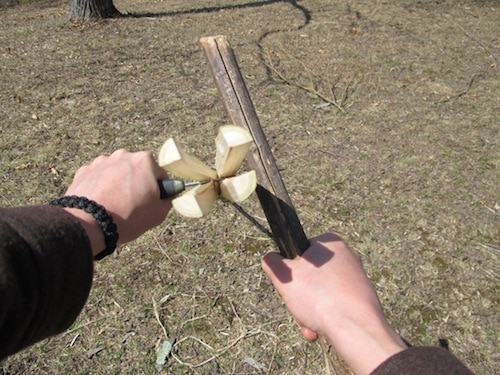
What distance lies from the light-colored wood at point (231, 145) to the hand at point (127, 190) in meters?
0.20

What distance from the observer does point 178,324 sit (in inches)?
95.0

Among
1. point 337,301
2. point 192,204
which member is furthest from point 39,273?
point 337,301

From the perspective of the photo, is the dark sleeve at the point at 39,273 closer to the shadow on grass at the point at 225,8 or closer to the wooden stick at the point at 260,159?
the wooden stick at the point at 260,159

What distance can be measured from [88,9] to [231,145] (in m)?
5.32

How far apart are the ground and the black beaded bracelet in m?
1.02

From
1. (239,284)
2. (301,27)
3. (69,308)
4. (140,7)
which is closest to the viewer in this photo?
(69,308)

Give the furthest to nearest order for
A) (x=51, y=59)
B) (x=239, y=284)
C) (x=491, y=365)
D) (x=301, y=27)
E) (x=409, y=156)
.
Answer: (x=301, y=27)
(x=51, y=59)
(x=409, y=156)
(x=239, y=284)
(x=491, y=365)

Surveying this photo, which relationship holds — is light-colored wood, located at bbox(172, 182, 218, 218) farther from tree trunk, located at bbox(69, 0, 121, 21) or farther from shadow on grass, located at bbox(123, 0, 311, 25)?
Result: tree trunk, located at bbox(69, 0, 121, 21)

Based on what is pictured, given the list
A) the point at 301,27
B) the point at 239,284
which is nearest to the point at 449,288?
the point at 239,284

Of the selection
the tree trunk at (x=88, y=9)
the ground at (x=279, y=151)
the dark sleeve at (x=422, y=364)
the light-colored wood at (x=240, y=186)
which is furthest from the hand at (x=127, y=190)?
the tree trunk at (x=88, y=9)

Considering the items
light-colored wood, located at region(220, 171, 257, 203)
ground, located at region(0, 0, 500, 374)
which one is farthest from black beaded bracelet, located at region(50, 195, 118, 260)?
ground, located at region(0, 0, 500, 374)

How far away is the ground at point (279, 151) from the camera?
238 cm

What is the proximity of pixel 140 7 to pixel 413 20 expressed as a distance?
12.8 feet

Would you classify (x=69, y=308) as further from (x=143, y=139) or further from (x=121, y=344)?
(x=143, y=139)
